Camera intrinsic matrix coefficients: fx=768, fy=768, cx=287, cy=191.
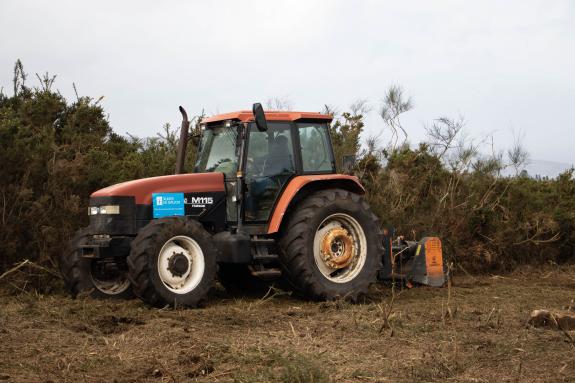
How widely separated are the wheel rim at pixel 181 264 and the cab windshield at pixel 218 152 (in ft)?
3.76

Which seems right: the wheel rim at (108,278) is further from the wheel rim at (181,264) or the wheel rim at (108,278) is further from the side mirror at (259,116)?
the side mirror at (259,116)

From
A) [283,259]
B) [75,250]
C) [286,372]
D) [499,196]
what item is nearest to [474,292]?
[283,259]

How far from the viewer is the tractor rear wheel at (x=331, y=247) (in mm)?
8422

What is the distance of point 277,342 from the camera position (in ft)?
19.8

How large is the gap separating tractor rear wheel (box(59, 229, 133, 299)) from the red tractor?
1cm

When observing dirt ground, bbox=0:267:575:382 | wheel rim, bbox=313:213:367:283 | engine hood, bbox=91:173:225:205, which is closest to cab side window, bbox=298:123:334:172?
wheel rim, bbox=313:213:367:283

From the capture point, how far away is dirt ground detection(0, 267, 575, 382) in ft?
16.3

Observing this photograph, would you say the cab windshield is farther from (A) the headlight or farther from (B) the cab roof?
(A) the headlight

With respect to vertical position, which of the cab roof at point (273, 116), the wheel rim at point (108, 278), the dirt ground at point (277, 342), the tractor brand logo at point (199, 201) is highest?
the cab roof at point (273, 116)

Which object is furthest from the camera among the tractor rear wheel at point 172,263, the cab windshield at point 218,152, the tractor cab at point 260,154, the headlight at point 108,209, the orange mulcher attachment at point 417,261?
the orange mulcher attachment at point 417,261

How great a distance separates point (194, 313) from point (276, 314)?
2.64ft

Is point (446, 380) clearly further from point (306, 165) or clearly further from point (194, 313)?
point (306, 165)

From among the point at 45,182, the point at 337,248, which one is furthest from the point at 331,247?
the point at 45,182

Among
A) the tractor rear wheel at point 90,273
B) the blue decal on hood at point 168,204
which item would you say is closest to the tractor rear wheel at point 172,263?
the blue decal on hood at point 168,204
